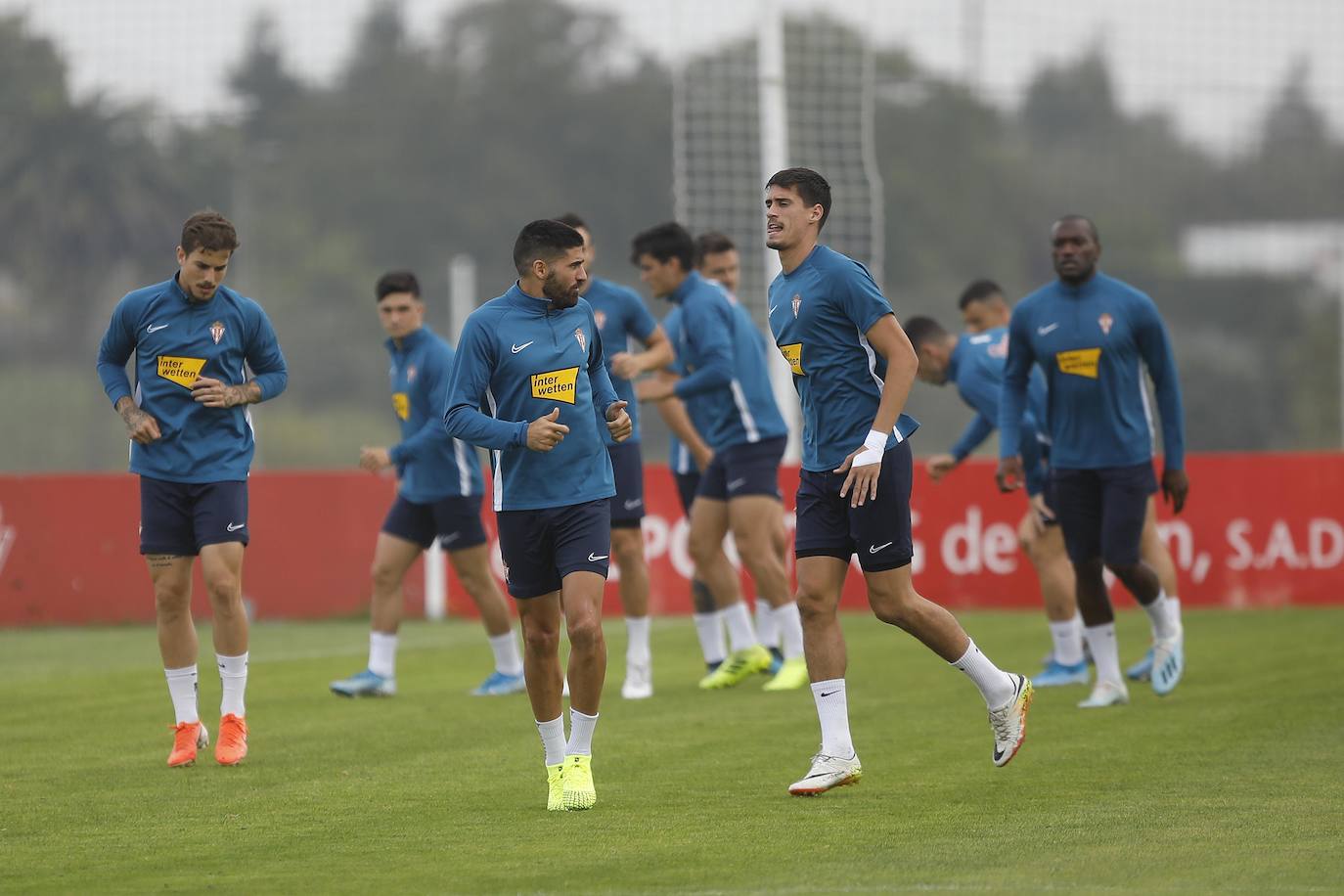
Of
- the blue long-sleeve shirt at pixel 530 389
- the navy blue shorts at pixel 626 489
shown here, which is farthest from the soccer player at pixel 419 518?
the blue long-sleeve shirt at pixel 530 389

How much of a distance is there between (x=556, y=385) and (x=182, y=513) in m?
2.29

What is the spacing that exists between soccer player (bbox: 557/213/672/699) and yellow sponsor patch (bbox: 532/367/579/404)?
11.6 feet

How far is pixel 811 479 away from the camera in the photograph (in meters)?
7.59

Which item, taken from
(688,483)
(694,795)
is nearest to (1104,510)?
A: (688,483)

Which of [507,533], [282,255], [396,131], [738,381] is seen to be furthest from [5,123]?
[507,533]

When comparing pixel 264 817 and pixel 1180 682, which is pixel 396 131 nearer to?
pixel 1180 682

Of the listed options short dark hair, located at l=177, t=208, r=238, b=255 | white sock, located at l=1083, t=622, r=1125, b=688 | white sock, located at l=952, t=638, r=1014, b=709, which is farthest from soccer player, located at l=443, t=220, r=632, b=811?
white sock, located at l=1083, t=622, r=1125, b=688

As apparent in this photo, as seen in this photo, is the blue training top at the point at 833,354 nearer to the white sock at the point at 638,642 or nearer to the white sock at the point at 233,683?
the white sock at the point at 233,683

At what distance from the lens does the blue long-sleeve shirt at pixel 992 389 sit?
11.0m

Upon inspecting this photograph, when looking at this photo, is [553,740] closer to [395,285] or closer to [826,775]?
[826,775]

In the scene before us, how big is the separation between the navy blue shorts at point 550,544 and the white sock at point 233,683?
6.63 ft

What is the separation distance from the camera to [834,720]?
293 inches

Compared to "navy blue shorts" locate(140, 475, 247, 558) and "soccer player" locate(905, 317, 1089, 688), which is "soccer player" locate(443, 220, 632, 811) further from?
"soccer player" locate(905, 317, 1089, 688)

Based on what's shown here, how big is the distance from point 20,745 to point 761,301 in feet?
40.7
